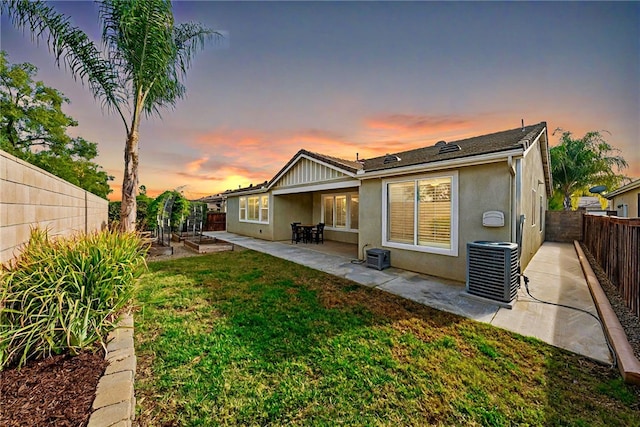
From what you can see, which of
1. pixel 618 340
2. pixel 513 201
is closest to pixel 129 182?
pixel 513 201

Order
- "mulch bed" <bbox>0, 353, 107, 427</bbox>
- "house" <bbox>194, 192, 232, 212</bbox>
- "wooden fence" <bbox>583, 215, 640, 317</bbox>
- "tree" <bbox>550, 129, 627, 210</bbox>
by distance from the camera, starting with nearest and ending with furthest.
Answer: "mulch bed" <bbox>0, 353, 107, 427</bbox>, "wooden fence" <bbox>583, 215, 640, 317</bbox>, "tree" <bbox>550, 129, 627, 210</bbox>, "house" <bbox>194, 192, 232, 212</bbox>

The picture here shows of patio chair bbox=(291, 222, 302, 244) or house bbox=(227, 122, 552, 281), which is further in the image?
patio chair bbox=(291, 222, 302, 244)

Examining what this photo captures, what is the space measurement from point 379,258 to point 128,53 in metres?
9.17

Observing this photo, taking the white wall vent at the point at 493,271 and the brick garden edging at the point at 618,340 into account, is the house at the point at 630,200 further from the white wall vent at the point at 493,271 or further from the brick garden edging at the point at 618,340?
the white wall vent at the point at 493,271

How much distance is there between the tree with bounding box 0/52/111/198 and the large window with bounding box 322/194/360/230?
16973 mm

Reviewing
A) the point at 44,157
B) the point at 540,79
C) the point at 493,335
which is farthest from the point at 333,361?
the point at 44,157

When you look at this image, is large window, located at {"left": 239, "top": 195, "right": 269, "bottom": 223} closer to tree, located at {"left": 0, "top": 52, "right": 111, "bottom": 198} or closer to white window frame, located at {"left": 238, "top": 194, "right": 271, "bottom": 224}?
white window frame, located at {"left": 238, "top": 194, "right": 271, "bottom": 224}

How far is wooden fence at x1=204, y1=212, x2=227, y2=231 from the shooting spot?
20.6 m

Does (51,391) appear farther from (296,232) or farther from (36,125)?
(36,125)

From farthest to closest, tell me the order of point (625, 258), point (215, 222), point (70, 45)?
point (215, 222) < point (70, 45) < point (625, 258)

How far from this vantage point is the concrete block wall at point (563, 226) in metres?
13.5

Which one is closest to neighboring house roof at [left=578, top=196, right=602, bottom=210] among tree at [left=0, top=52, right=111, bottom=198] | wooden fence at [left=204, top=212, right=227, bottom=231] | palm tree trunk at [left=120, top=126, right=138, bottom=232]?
wooden fence at [left=204, top=212, right=227, bottom=231]

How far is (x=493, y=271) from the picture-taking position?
476 centimetres

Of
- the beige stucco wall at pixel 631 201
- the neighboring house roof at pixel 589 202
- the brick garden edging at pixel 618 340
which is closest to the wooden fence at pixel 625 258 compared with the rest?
the brick garden edging at pixel 618 340
